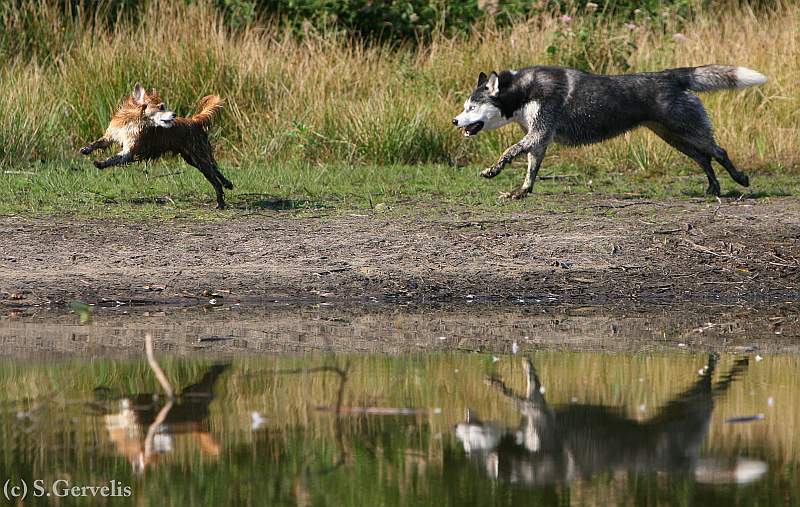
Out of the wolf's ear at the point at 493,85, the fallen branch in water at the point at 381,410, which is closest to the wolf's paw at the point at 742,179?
the wolf's ear at the point at 493,85

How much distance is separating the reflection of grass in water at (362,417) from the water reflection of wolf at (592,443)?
0.24 feet

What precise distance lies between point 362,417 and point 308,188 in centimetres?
607

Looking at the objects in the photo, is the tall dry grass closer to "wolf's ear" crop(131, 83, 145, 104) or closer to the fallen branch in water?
"wolf's ear" crop(131, 83, 145, 104)

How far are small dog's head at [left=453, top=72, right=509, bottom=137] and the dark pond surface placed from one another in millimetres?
4289

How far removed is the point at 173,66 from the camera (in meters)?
13.2

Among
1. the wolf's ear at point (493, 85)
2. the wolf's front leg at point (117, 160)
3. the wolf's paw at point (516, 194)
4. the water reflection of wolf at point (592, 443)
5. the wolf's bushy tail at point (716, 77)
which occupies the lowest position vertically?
the wolf's paw at point (516, 194)

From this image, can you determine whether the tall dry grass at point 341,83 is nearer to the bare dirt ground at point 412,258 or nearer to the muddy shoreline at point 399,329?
the bare dirt ground at point 412,258

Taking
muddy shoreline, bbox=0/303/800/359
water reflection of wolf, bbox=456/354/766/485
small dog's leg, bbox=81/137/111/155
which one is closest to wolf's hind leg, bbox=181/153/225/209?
small dog's leg, bbox=81/137/111/155

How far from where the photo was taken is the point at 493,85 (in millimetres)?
10531

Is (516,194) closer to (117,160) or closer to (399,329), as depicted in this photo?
(117,160)

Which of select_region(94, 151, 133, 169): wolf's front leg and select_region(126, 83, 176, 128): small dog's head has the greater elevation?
select_region(126, 83, 176, 128): small dog's head

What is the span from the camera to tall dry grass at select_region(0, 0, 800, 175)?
489 inches

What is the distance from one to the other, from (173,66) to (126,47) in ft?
1.79

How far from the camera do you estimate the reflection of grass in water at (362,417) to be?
13.8ft
